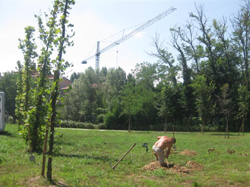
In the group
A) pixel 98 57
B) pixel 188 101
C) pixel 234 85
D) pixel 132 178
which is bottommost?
pixel 132 178

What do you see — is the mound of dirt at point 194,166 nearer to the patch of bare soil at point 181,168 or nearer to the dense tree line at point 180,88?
the patch of bare soil at point 181,168

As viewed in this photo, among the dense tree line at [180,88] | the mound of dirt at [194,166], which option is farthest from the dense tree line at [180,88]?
the mound of dirt at [194,166]

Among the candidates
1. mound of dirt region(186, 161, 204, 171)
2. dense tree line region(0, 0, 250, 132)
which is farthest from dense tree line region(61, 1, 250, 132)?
mound of dirt region(186, 161, 204, 171)

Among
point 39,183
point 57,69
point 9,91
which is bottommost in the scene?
point 39,183

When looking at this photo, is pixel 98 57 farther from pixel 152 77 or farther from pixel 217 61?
pixel 217 61

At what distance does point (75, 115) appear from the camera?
50.2 meters

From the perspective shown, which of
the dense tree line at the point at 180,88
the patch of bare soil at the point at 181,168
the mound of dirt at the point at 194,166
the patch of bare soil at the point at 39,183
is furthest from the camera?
the dense tree line at the point at 180,88

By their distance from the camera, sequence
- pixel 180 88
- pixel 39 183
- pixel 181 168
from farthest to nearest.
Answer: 1. pixel 180 88
2. pixel 181 168
3. pixel 39 183

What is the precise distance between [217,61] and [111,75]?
21413 millimetres

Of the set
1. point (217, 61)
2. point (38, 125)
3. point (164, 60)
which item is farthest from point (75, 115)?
point (38, 125)

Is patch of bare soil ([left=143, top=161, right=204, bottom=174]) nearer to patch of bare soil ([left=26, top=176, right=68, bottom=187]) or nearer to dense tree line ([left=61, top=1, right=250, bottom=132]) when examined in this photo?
patch of bare soil ([left=26, top=176, right=68, bottom=187])

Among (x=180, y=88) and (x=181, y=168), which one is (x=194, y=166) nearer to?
(x=181, y=168)

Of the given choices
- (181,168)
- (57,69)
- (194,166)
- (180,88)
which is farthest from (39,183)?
(180,88)

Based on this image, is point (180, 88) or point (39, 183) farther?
point (180, 88)
